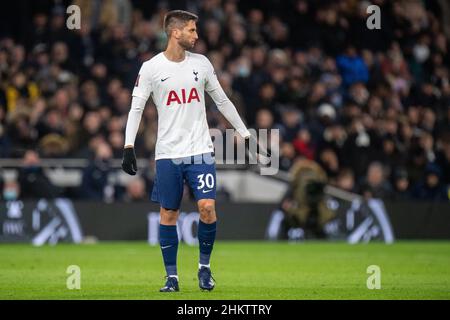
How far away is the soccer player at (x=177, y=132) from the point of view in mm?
11211

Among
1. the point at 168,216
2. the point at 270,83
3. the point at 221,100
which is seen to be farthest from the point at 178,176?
the point at 270,83

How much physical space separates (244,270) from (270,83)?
9.98 m

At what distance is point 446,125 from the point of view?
24.9 metres

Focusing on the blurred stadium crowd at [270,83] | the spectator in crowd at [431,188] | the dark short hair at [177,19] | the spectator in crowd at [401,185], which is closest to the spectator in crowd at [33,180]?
the blurred stadium crowd at [270,83]

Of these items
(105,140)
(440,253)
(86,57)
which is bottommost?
(440,253)

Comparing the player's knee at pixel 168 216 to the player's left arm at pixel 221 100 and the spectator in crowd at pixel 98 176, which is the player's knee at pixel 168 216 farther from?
the spectator in crowd at pixel 98 176

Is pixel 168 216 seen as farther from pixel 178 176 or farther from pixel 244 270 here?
pixel 244 270

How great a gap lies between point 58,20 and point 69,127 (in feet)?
10.1

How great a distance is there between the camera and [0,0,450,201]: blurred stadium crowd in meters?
22.0

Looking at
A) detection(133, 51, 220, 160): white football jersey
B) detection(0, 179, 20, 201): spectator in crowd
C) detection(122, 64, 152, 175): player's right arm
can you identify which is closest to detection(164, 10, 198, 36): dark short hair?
detection(133, 51, 220, 160): white football jersey

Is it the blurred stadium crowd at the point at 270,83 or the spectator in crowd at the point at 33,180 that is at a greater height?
the blurred stadium crowd at the point at 270,83

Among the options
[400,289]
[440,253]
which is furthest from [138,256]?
[400,289]

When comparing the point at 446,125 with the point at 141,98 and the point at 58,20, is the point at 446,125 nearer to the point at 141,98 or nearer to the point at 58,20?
Answer: the point at 58,20

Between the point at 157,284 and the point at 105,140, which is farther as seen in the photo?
the point at 105,140
